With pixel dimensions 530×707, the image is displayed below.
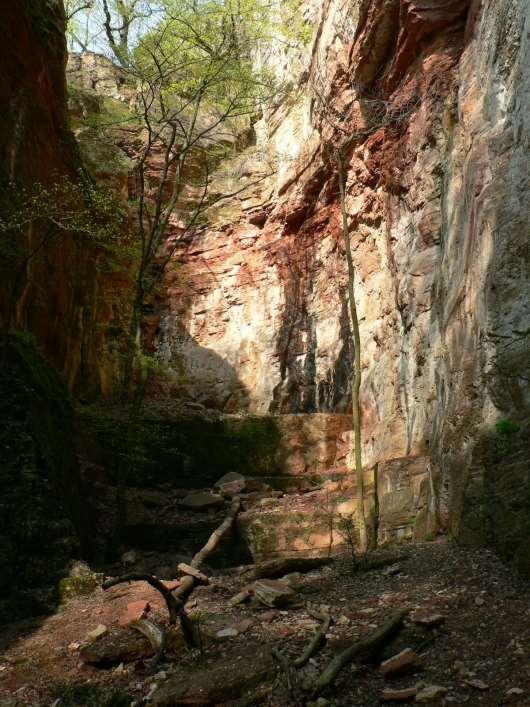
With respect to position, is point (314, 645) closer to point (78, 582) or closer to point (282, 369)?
point (78, 582)

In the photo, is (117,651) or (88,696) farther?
(117,651)

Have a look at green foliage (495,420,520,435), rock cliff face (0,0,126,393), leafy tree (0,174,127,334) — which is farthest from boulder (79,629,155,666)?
rock cliff face (0,0,126,393)

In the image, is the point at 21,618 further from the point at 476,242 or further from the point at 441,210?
the point at 441,210

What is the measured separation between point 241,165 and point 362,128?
7.42m

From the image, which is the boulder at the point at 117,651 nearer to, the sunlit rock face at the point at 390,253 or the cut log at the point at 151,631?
the cut log at the point at 151,631

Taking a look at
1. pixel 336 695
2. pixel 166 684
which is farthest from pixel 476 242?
pixel 166 684

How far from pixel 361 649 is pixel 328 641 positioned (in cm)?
61

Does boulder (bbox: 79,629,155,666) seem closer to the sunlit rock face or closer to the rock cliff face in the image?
the sunlit rock face

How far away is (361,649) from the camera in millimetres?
4137

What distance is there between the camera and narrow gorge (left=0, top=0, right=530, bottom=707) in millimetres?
5031

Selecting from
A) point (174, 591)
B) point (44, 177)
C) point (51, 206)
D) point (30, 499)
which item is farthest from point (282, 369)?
point (174, 591)

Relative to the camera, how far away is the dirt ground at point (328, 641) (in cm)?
383

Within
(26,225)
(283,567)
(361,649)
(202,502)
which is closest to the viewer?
(361,649)

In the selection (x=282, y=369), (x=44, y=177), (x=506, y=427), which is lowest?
(x=506, y=427)
